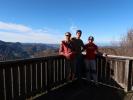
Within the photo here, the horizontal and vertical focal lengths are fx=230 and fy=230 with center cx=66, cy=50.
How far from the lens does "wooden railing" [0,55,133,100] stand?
507cm

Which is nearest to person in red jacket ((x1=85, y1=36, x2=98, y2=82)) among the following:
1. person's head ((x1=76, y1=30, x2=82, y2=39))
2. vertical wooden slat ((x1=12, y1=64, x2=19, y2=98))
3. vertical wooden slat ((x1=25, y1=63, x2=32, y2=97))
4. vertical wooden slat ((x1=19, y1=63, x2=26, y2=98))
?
person's head ((x1=76, y1=30, x2=82, y2=39))

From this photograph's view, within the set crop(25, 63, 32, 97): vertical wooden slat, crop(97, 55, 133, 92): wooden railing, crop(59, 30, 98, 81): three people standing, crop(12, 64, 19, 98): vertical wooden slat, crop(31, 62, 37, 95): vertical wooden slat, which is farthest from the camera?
crop(59, 30, 98, 81): three people standing

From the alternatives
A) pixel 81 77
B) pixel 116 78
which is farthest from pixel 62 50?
pixel 116 78

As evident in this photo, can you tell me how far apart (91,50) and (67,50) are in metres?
0.76

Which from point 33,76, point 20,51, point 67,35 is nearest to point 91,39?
point 67,35

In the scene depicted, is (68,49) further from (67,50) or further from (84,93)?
(84,93)

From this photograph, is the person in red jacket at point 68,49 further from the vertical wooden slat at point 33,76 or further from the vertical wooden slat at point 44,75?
the vertical wooden slat at point 33,76

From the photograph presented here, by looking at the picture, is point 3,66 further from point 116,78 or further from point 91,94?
point 116,78

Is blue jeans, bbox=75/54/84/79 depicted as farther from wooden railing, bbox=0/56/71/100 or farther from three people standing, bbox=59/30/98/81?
wooden railing, bbox=0/56/71/100

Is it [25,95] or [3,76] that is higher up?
[3,76]

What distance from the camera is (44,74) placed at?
6.34 m

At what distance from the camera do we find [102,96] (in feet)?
19.6

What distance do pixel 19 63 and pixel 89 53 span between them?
2.49 metres

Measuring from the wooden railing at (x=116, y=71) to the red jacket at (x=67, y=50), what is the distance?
96 cm
